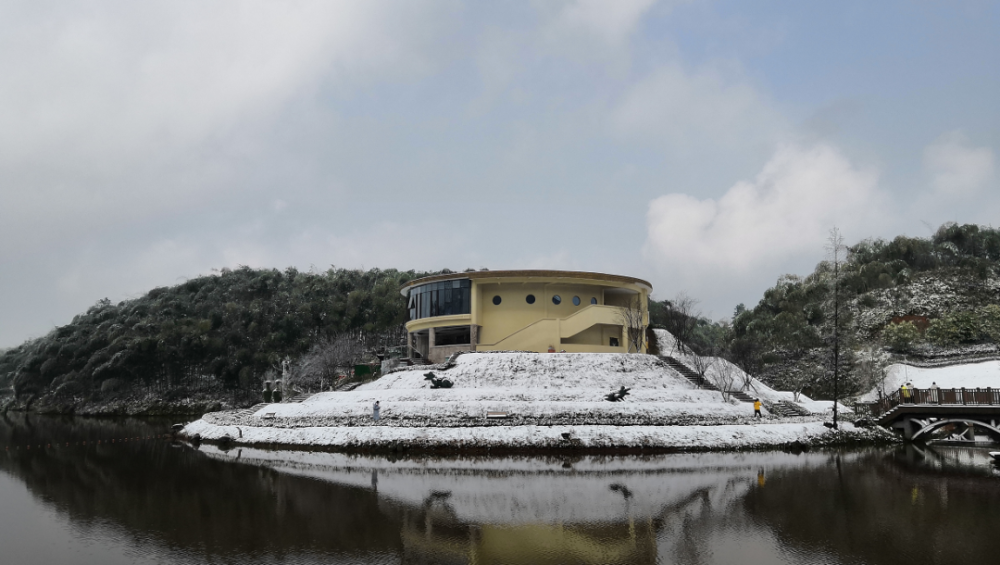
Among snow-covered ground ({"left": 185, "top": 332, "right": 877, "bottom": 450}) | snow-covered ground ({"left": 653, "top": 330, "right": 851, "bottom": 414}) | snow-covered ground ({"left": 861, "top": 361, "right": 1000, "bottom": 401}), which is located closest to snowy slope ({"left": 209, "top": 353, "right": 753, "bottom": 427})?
snow-covered ground ({"left": 185, "top": 332, "right": 877, "bottom": 450})

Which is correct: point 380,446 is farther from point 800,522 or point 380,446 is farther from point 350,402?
point 800,522

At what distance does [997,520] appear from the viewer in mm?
13250

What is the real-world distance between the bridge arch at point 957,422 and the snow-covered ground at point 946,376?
31.8ft

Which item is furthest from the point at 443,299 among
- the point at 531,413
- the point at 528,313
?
the point at 531,413

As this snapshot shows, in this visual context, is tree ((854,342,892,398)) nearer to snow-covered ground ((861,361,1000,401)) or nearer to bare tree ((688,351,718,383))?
snow-covered ground ((861,361,1000,401))

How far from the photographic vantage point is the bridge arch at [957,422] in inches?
1046

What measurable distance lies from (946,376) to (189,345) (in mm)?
64331

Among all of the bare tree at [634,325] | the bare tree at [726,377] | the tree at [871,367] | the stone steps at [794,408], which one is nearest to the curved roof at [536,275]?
the bare tree at [634,325]

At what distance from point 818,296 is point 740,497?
5457 cm

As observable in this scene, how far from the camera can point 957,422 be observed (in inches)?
1073

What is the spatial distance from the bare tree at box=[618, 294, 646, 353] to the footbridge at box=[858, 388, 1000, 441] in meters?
14.3

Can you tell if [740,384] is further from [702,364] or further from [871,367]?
[871,367]

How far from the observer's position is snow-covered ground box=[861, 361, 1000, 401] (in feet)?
121

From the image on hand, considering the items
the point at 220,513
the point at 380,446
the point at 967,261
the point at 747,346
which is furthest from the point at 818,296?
the point at 220,513
